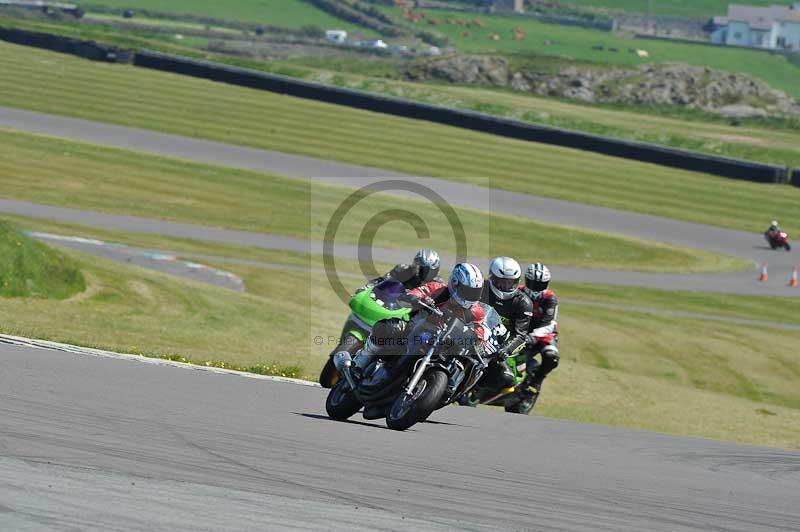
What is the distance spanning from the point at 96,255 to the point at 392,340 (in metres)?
16.7

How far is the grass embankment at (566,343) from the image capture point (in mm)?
17500

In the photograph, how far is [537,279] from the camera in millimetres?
15633

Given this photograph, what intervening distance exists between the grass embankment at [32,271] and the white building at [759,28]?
123707 millimetres

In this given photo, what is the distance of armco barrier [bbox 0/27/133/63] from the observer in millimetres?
59750

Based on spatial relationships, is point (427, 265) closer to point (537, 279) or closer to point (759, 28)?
point (537, 279)

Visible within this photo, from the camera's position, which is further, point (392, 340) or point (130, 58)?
point (130, 58)

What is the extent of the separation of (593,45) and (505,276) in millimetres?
107071

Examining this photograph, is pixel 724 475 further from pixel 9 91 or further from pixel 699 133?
pixel 699 133

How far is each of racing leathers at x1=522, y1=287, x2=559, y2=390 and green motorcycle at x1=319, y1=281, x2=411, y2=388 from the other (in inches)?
131

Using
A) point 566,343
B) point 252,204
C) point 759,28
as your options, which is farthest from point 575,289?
point 759,28

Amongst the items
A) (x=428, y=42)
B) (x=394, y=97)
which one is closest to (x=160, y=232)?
(x=394, y=97)

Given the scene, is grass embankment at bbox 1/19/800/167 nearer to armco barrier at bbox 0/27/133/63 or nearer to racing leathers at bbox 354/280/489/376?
armco barrier at bbox 0/27/133/63

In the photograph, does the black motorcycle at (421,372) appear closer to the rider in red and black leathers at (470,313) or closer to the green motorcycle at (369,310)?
the rider in red and black leathers at (470,313)

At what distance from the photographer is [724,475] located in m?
9.48
